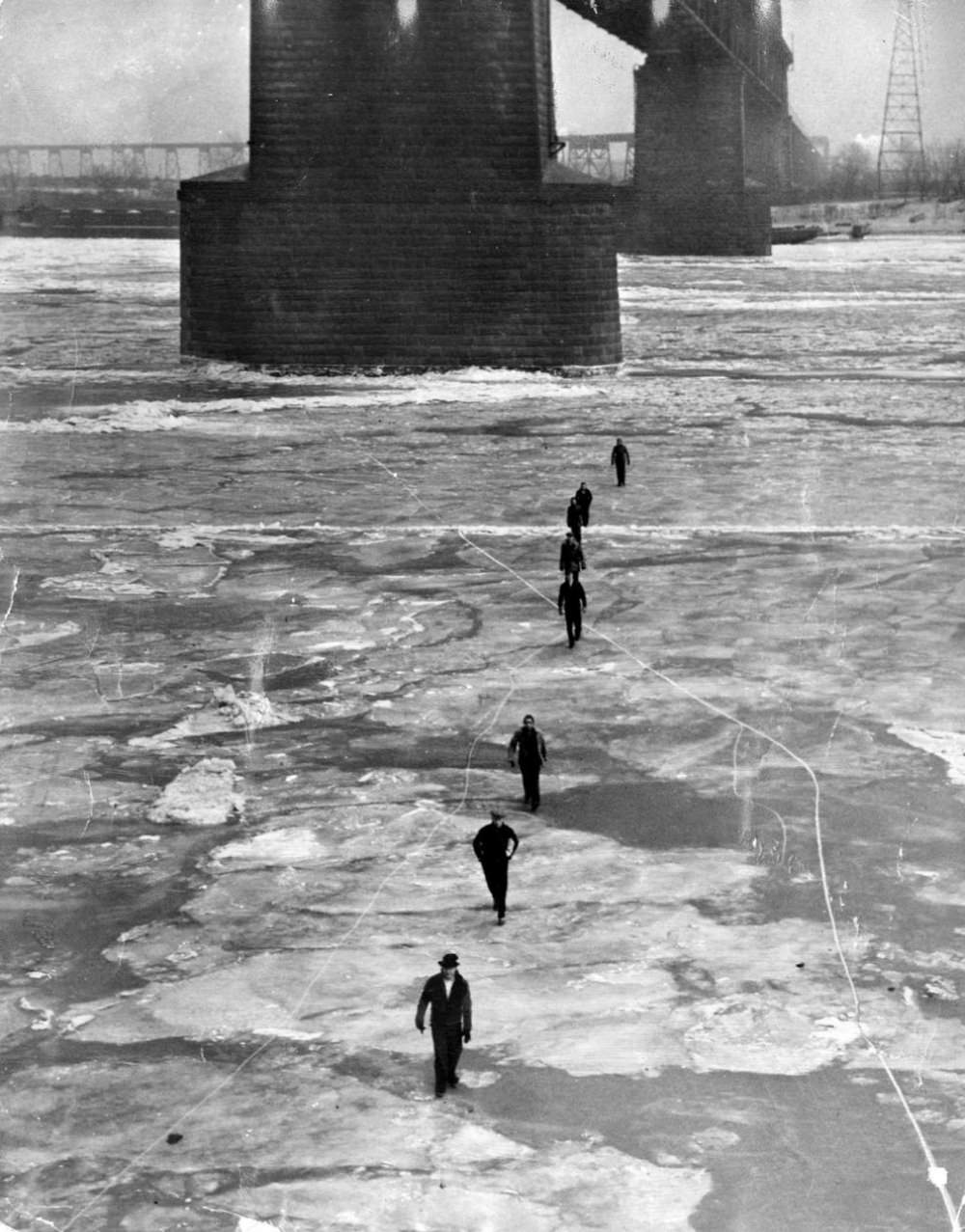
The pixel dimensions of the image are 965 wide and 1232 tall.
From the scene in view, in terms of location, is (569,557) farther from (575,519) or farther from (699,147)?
(699,147)

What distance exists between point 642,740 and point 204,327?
2376 centimetres

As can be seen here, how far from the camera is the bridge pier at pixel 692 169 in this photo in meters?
72.9

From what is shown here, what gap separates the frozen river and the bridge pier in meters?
53.6

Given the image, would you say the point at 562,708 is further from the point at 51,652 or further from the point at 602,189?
the point at 602,189

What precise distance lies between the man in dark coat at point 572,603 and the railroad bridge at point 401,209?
19.2 m

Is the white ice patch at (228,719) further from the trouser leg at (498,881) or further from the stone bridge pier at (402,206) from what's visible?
the stone bridge pier at (402,206)

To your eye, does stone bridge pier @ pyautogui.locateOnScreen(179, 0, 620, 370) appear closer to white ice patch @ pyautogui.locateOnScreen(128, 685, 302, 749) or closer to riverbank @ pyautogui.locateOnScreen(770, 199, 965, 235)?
white ice patch @ pyautogui.locateOnScreen(128, 685, 302, 749)

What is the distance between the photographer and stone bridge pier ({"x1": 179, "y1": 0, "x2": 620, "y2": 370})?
104 feet

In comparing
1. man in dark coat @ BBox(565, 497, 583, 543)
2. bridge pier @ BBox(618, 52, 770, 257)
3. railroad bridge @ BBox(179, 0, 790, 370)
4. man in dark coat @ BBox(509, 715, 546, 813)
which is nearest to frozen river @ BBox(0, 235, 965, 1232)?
man in dark coat @ BBox(509, 715, 546, 813)

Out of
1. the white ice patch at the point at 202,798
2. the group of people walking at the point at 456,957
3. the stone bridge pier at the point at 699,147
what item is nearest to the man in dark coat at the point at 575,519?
the group of people walking at the point at 456,957

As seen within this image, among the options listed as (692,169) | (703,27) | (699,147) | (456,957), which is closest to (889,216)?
(692,169)

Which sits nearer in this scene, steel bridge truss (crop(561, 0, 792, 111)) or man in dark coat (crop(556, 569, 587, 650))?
man in dark coat (crop(556, 569, 587, 650))

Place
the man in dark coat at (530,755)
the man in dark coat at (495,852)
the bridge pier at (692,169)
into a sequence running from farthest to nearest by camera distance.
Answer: the bridge pier at (692,169), the man in dark coat at (530,755), the man in dark coat at (495,852)

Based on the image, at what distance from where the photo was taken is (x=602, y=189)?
32.3 m
